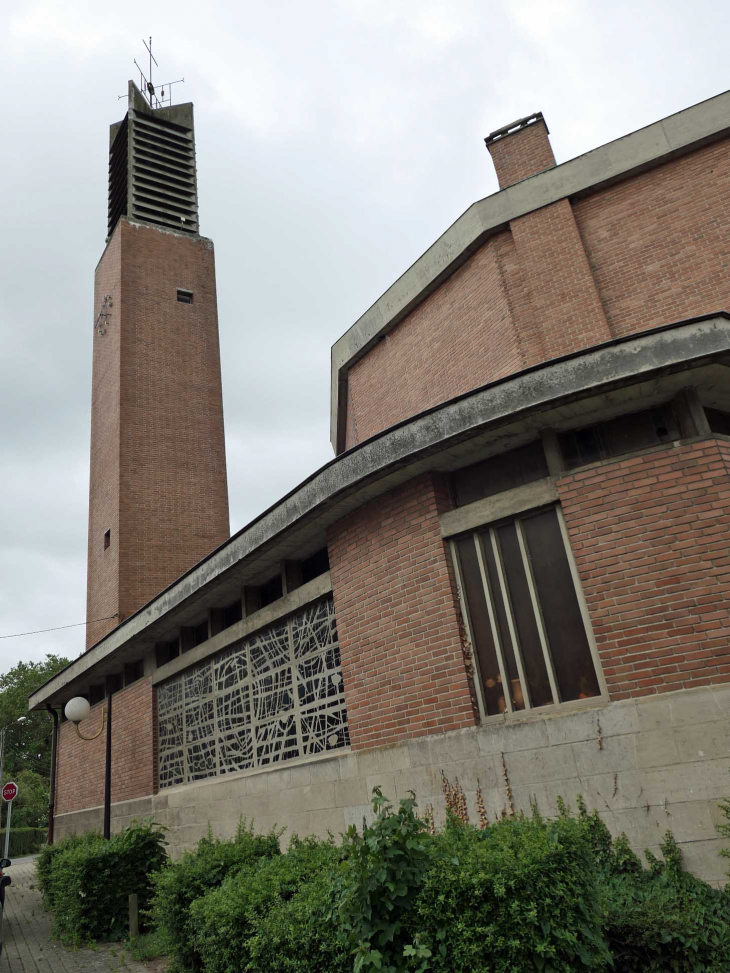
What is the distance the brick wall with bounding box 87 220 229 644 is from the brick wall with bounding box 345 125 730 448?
947 centimetres

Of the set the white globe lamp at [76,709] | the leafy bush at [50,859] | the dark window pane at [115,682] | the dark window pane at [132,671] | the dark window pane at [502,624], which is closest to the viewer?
the dark window pane at [502,624]

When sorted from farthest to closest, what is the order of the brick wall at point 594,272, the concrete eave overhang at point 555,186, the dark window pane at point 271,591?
the dark window pane at point 271,591 < the concrete eave overhang at point 555,186 < the brick wall at point 594,272

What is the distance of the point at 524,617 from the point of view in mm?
7129

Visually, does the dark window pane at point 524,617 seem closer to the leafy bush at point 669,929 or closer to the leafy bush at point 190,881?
the leafy bush at point 669,929

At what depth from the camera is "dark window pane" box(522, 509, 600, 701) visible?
667 centimetres

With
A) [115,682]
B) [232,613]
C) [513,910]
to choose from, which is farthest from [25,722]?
[513,910]

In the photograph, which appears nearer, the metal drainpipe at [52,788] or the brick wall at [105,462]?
the metal drainpipe at [52,788]

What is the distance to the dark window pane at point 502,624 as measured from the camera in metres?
7.01

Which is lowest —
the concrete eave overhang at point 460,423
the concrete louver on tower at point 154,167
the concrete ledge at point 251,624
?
the concrete ledge at point 251,624

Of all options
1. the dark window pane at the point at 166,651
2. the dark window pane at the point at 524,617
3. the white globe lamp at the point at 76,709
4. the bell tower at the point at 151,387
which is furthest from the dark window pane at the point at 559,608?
the bell tower at the point at 151,387

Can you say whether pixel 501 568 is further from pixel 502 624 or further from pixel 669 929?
pixel 669 929

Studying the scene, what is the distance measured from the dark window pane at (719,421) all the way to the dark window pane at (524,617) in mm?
2055

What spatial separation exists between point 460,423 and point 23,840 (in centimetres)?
3671

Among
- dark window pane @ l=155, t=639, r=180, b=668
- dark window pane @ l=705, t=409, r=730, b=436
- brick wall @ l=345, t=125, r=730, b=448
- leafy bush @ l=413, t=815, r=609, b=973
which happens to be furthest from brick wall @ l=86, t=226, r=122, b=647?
leafy bush @ l=413, t=815, r=609, b=973
